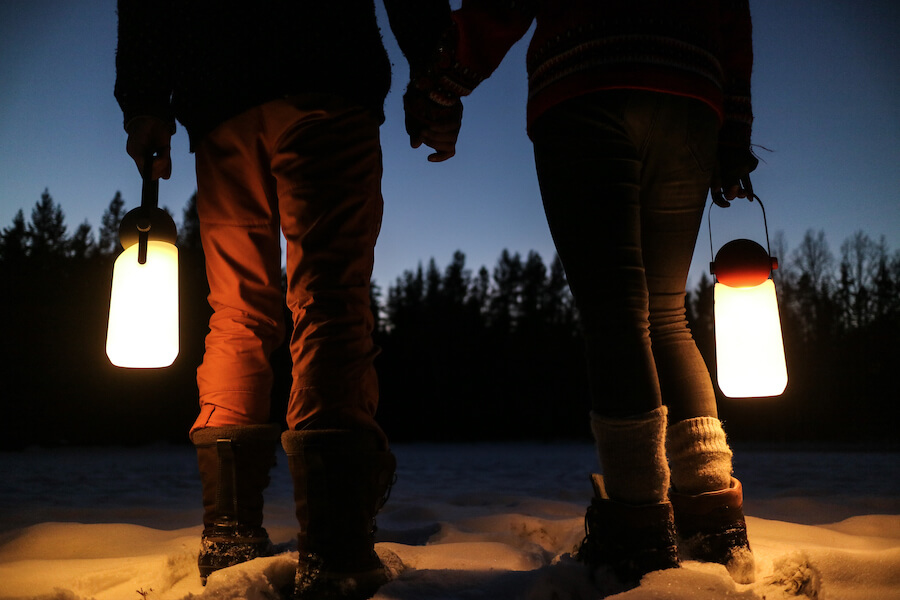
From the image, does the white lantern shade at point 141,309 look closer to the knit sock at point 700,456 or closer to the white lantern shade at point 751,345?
the knit sock at point 700,456

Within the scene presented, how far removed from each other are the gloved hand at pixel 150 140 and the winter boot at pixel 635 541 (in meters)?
1.45

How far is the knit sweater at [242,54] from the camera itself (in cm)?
131

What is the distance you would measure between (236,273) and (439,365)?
Result: 683 inches

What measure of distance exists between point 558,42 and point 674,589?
47.9 inches

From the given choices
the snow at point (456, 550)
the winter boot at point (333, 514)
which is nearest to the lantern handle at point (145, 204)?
the winter boot at point (333, 514)

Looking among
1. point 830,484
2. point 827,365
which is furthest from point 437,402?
point 830,484

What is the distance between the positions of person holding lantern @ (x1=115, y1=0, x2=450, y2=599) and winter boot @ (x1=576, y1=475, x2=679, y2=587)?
1.61 ft

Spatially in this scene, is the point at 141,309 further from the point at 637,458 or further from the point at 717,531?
the point at 717,531

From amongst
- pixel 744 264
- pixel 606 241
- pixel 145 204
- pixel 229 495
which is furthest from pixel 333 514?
pixel 744 264

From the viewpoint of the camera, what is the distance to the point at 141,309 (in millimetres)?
1604

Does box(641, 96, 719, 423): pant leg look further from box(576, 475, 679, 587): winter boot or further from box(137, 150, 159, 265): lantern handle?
box(137, 150, 159, 265): lantern handle

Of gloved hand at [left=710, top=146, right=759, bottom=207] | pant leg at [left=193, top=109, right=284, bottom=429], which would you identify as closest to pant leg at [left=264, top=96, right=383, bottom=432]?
pant leg at [left=193, top=109, right=284, bottom=429]

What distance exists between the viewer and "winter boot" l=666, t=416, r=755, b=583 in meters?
1.33

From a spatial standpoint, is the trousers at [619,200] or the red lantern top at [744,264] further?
the red lantern top at [744,264]
